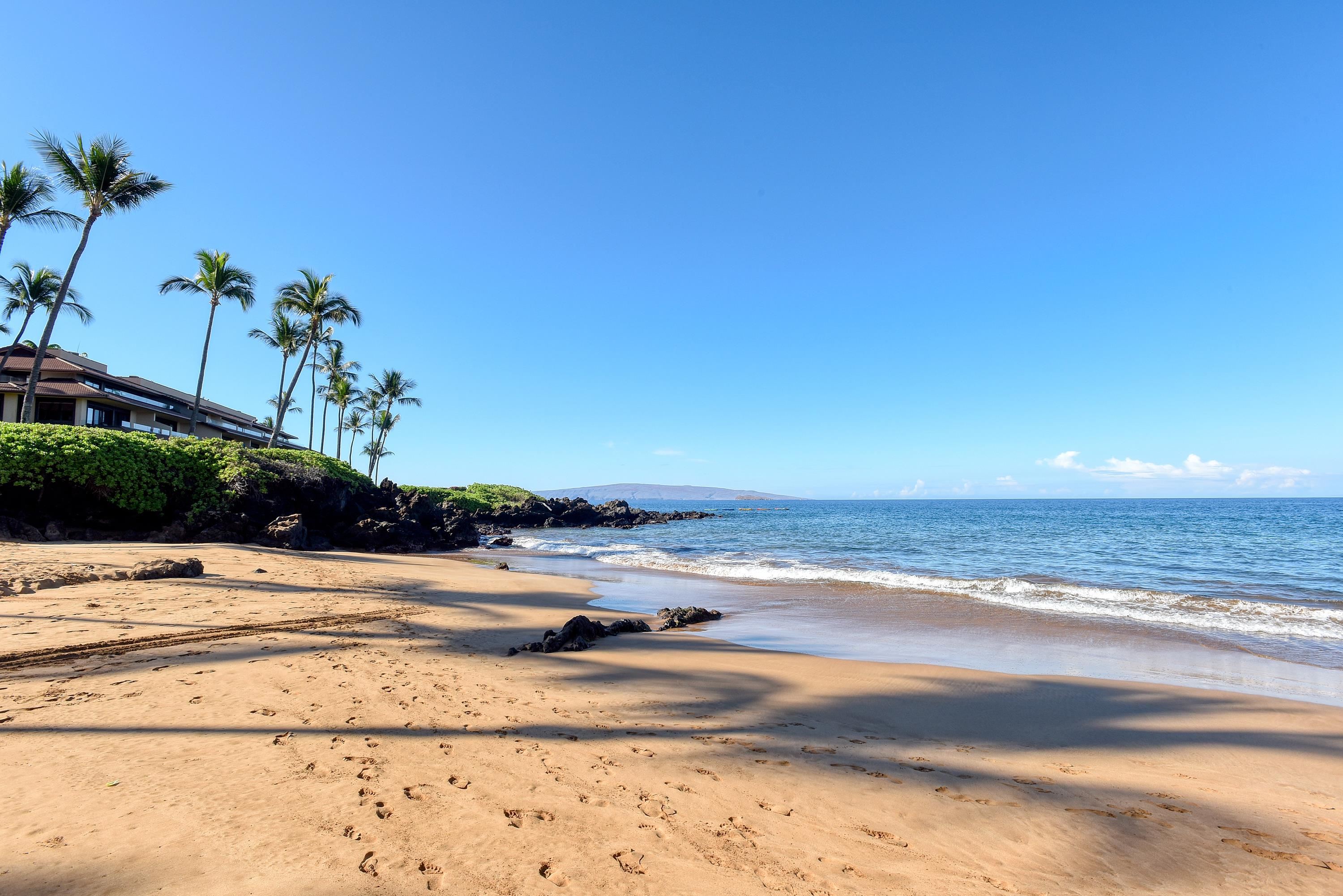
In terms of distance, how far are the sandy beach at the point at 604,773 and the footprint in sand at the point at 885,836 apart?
23mm

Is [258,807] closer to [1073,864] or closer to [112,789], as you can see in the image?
[112,789]

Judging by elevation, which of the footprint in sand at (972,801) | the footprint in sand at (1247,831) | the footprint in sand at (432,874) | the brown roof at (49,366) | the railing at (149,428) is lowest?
the footprint in sand at (1247,831)

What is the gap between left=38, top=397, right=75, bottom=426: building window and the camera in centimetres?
3062

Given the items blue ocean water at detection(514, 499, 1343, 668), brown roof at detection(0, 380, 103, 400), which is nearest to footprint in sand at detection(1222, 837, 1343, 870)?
blue ocean water at detection(514, 499, 1343, 668)

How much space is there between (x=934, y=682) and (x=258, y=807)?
7541 millimetres

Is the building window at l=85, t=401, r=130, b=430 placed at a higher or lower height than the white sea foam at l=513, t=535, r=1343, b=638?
higher

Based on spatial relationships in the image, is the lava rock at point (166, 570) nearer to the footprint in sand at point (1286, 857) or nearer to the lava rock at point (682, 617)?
the lava rock at point (682, 617)

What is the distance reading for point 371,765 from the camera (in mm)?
4184

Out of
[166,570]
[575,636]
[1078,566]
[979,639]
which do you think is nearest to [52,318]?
[166,570]

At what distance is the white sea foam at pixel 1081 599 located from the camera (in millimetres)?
12422

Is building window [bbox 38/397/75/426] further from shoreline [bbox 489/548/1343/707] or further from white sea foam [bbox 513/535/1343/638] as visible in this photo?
shoreline [bbox 489/548/1343/707]

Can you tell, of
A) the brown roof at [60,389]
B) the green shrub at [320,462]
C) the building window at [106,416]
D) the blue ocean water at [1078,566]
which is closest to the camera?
the blue ocean water at [1078,566]

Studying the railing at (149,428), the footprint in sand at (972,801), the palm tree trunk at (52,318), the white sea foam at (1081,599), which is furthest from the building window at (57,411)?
the footprint in sand at (972,801)

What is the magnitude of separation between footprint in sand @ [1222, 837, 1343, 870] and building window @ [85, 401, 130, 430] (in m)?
43.6
